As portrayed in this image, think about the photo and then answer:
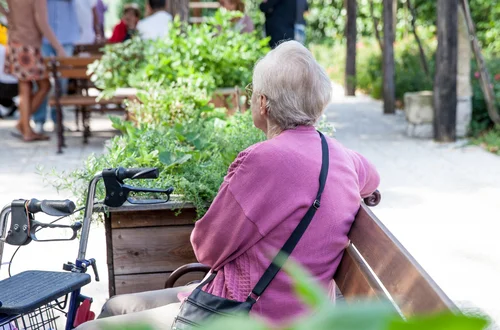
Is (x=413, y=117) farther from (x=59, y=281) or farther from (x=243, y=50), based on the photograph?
(x=59, y=281)

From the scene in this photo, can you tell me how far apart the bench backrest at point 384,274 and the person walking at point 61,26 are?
8.44 meters

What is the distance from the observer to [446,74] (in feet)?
31.4

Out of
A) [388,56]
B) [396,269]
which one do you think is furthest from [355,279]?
[388,56]

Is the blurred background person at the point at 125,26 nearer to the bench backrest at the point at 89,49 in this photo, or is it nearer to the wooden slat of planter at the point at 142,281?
the bench backrest at the point at 89,49

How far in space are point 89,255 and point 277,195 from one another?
3050 mm

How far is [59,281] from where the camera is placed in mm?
2619

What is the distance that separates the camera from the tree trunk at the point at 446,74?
939 cm

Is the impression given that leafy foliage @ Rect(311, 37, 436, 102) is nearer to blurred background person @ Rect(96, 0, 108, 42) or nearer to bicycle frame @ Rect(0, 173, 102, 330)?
blurred background person @ Rect(96, 0, 108, 42)

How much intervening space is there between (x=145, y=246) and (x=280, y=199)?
4.38 ft

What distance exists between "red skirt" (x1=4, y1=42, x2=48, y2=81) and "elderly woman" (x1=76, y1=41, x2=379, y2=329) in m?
7.39

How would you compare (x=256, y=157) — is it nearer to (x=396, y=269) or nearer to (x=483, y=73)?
(x=396, y=269)

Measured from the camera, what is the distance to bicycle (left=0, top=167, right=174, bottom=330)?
2.37m

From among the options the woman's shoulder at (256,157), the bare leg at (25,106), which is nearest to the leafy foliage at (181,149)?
the woman's shoulder at (256,157)

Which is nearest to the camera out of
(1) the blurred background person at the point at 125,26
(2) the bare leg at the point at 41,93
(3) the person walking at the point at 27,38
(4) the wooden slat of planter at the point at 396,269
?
(4) the wooden slat of planter at the point at 396,269
